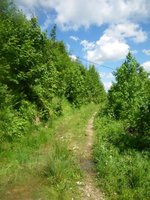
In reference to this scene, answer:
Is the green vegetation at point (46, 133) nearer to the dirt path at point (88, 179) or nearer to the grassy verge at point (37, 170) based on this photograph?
the grassy verge at point (37, 170)

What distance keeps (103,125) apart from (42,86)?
18.6 ft

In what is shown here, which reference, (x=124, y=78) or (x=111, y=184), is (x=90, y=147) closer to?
(x=111, y=184)

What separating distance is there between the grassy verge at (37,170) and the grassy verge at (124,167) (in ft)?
3.56

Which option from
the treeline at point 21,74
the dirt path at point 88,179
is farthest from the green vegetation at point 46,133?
the dirt path at point 88,179

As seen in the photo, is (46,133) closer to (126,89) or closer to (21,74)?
(21,74)

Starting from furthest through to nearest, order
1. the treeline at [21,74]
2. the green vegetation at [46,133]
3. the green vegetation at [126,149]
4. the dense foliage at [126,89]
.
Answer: the dense foliage at [126,89] → the treeline at [21,74] → the green vegetation at [46,133] → the green vegetation at [126,149]

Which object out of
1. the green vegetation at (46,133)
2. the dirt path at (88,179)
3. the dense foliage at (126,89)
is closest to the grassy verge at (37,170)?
the green vegetation at (46,133)

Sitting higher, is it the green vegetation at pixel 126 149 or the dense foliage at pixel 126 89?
the dense foliage at pixel 126 89

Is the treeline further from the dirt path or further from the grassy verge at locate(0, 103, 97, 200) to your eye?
the dirt path

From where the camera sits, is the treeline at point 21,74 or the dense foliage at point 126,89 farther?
the dense foliage at point 126,89

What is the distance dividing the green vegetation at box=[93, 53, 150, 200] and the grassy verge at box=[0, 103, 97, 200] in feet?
3.90

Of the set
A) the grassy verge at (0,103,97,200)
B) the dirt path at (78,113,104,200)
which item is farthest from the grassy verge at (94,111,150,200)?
the grassy verge at (0,103,97,200)

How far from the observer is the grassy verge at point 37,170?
10755mm

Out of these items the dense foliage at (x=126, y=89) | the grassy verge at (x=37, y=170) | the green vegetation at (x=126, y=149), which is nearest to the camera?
the grassy verge at (x=37, y=170)
